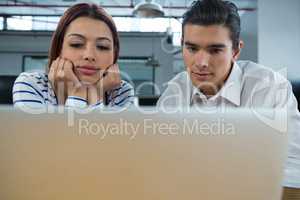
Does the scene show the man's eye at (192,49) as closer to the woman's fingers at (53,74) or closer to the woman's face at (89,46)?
the woman's face at (89,46)

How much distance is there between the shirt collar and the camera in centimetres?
102

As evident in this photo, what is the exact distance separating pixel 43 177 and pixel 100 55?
0.91 m

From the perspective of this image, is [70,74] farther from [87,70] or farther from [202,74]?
[202,74]

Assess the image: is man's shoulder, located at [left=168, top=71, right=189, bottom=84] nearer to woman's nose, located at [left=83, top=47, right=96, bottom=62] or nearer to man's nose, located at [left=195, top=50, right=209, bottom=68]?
man's nose, located at [left=195, top=50, right=209, bottom=68]

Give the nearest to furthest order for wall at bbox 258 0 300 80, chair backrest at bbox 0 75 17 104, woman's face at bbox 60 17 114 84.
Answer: woman's face at bbox 60 17 114 84 → chair backrest at bbox 0 75 17 104 → wall at bbox 258 0 300 80

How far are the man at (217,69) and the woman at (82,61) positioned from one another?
0.20 m

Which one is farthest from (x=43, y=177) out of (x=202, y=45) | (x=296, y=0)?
(x=296, y=0)

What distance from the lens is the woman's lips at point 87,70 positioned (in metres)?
1.27

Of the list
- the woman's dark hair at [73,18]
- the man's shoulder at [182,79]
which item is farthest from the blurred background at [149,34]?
the man's shoulder at [182,79]

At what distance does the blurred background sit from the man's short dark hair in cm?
338

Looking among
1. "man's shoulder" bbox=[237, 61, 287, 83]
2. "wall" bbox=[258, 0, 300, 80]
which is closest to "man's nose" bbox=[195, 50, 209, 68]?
"man's shoulder" bbox=[237, 61, 287, 83]

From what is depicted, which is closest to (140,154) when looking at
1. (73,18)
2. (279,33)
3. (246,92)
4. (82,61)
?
(246,92)

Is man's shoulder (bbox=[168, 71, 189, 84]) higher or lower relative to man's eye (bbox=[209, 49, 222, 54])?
lower

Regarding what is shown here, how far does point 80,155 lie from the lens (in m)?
0.46
